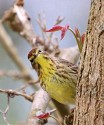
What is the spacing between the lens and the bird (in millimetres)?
1592

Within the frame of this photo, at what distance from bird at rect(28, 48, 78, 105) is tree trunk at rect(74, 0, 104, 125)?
20.0 inches

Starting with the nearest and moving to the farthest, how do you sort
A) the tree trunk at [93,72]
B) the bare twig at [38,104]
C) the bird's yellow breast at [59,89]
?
1. the tree trunk at [93,72]
2. the bare twig at [38,104]
3. the bird's yellow breast at [59,89]

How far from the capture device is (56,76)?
5.41 ft

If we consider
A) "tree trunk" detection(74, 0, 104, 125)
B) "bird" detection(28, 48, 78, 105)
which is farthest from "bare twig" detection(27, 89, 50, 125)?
"tree trunk" detection(74, 0, 104, 125)

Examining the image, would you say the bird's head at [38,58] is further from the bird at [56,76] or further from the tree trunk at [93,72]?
the tree trunk at [93,72]

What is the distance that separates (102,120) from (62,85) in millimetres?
612

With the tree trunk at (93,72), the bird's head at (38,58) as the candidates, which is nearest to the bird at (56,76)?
the bird's head at (38,58)

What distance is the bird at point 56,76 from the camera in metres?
1.59

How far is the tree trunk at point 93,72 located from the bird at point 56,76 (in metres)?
0.51

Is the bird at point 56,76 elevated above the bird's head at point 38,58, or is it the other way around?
the bird's head at point 38,58

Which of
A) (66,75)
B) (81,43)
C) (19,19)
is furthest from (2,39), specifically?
(81,43)

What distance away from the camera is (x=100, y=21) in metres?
1.01

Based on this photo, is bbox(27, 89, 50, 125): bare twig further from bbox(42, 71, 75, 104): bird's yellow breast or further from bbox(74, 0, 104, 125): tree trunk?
bbox(74, 0, 104, 125): tree trunk

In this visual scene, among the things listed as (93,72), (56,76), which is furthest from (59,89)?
(93,72)
